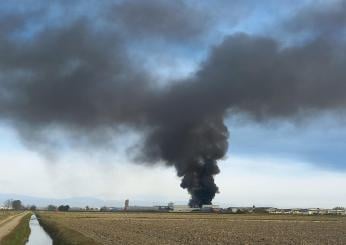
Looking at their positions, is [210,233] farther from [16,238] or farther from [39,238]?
[39,238]

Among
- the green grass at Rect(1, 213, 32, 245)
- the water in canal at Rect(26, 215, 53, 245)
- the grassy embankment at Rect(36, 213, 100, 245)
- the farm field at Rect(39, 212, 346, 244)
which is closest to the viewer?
the grassy embankment at Rect(36, 213, 100, 245)

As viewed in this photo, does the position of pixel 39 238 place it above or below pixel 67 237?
above

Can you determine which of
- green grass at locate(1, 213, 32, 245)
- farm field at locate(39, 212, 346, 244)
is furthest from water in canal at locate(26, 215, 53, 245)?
farm field at locate(39, 212, 346, 244)

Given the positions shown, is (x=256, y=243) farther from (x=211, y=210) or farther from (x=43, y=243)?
(x=211, y=210)

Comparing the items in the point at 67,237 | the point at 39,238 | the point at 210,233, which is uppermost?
the point at 210,233

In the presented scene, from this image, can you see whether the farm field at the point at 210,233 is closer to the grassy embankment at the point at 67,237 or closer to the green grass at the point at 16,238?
the grassy embankment at the point at 67,237

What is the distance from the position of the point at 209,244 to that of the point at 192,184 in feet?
523

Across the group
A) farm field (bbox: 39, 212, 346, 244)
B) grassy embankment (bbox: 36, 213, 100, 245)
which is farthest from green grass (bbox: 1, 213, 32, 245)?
farm field (bbox: 39, 212, 346, 244)

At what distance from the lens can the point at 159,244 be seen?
40875 mm

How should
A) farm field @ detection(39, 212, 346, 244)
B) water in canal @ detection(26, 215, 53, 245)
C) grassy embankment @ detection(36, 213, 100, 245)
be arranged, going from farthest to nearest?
1. water in canal @ detection(26, 215, 53, 245)
2. farm field @ detection(39, 212, 346, 244)
3. grassy embankment @ detection(36, 213, 100, 245)

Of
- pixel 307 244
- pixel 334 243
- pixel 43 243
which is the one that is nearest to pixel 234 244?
pixel 307 244

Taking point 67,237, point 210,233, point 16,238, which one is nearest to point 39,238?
point 16,238

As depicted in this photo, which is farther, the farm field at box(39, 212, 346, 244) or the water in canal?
the water in canal

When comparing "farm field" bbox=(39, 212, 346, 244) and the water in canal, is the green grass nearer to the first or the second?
the water in canal
